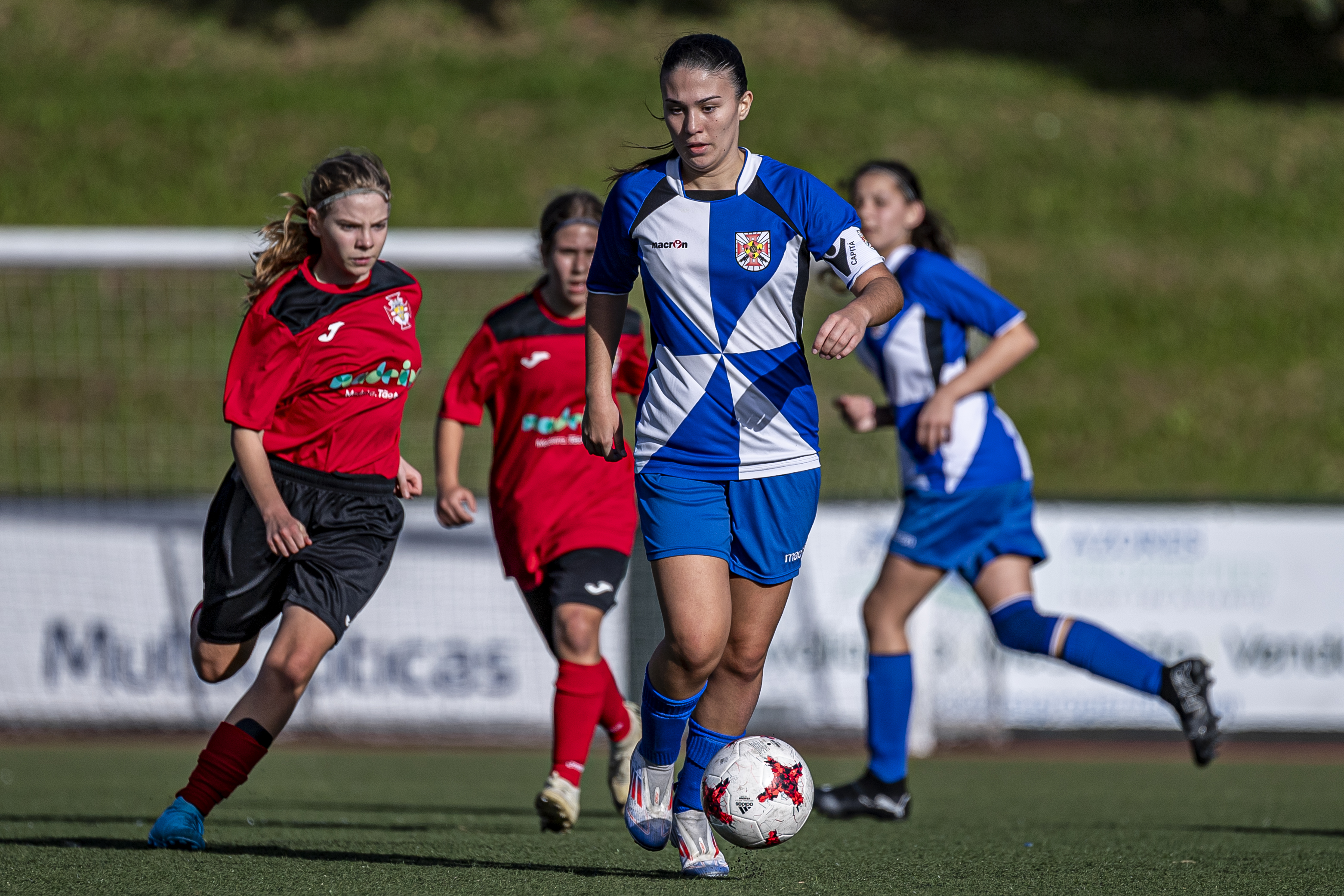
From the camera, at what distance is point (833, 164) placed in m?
18.0

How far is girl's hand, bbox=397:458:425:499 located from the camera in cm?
412

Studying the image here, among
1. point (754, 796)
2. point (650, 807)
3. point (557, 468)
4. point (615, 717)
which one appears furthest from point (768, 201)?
point (615, 717)

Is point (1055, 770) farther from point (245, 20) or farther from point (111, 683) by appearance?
point (245, 20)

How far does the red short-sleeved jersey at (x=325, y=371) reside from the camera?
12.5 ft

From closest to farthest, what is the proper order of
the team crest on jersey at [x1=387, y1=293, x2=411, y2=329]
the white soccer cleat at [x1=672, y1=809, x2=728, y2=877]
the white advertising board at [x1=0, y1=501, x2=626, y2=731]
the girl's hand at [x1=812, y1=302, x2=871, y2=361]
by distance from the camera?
the girl's hand at [x1=812, y1=302, x2=871, y2=361]
the white soccer cleat at [x1=672, y1=809, x2=728, y2=877]
the team crest on jersey at [x1=387, y1=293, x2=411, y2=329]
the white advertising board at [x1=0, y1=501, x2=626, y2=731]

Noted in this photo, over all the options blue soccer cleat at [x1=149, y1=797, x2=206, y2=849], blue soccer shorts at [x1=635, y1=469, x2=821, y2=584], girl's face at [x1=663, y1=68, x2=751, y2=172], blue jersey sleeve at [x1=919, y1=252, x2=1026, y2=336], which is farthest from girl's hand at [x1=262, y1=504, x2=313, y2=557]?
blue jersey sleeve at [x1=919, y1=252, x2=1026, y2=336]

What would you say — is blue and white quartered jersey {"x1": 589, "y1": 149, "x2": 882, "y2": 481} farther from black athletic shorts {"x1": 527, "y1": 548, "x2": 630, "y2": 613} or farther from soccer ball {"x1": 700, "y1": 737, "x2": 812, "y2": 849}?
black athletic shorts {"x1": 527, "y1": 548, "x2": 630, "y2": 613}

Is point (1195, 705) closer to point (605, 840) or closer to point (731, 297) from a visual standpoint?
point (605, 840)

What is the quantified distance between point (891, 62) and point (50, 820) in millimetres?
19138

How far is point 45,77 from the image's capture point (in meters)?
20.3

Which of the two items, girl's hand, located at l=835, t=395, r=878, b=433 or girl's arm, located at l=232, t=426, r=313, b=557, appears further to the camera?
girl's hand, located at l=835, t=395, r=878, b=433

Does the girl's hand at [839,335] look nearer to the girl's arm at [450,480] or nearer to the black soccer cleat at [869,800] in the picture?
the girl's arm at [450,480]

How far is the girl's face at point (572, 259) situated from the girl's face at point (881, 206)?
106cm

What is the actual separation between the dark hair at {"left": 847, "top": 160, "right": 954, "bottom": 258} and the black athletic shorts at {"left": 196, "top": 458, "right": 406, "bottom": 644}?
7.41ft
